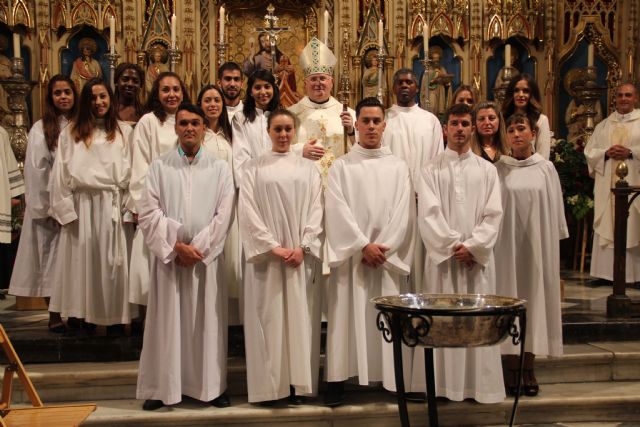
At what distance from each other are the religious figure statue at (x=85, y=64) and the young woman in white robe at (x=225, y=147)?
13.1ft

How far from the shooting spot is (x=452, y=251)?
485 cm

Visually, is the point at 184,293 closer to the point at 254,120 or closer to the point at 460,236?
the point at 254,120

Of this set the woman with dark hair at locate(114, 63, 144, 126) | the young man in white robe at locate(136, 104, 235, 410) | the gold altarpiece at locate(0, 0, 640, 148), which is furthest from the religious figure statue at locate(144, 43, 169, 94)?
the young man in white robe at locate(136, 104, 235, 410)

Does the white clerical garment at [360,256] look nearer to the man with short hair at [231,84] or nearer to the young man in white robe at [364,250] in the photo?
the young man in white robe at [364,250]

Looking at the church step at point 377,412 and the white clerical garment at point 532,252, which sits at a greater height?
the white clerical garment at point 532,252

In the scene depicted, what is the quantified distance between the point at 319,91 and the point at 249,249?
1.44m

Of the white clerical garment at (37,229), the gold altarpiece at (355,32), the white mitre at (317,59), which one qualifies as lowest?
the white clerical garment at (37,229)

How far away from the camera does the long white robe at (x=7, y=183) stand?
6543 mm

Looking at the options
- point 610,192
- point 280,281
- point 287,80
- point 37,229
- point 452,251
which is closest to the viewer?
point 452,251

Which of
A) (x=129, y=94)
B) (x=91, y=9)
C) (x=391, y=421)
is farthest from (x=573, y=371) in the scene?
(x=91, y=9)

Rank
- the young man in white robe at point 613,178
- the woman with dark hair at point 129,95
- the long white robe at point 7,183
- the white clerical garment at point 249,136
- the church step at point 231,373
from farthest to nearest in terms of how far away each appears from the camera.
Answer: the young man in white robe at point 613,178 → the long white robe at point 7,183 → the woman with dark hair at point 129,95 → the white clerical garment at point 249,136 → the church step at point 231,373

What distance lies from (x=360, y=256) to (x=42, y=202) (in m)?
2.42

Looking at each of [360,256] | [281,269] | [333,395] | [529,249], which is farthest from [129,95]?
[529,249]

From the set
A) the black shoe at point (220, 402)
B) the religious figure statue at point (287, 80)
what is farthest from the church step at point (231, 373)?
the religious figure statue at point (287, 80)
